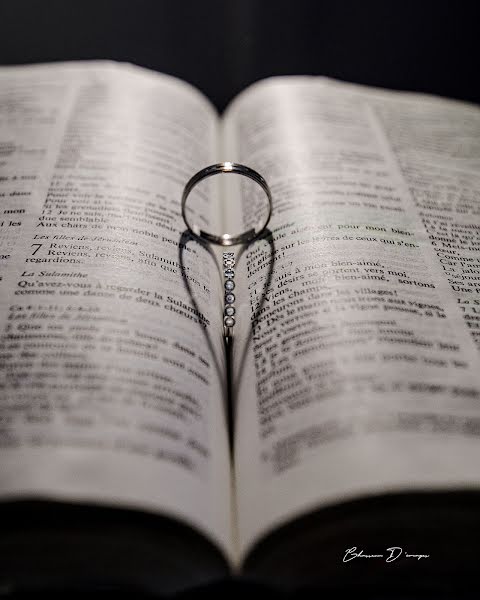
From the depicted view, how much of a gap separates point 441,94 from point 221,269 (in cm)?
63

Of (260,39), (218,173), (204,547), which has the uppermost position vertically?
(260,39)

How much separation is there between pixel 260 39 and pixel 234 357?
25.8 inches

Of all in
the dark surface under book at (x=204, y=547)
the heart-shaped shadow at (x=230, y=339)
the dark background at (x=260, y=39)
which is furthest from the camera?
the dark background at (x=260, y=39)

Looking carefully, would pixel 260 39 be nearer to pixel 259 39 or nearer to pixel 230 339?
pixel 259 39

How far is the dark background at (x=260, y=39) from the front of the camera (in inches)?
36.4

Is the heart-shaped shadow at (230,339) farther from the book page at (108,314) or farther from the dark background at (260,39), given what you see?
the dark background at (260,39)

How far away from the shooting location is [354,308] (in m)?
0.50

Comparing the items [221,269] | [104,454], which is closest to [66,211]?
[221,269]

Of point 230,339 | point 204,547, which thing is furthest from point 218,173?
point 204,547

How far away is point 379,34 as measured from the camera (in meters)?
0.95

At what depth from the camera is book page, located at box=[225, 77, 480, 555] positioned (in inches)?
16.0

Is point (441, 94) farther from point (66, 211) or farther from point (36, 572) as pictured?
point (36, 572)

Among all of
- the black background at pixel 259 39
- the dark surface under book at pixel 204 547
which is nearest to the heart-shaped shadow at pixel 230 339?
the dark surface under book at pixel 204 547

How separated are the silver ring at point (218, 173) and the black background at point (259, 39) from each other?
0.45m
